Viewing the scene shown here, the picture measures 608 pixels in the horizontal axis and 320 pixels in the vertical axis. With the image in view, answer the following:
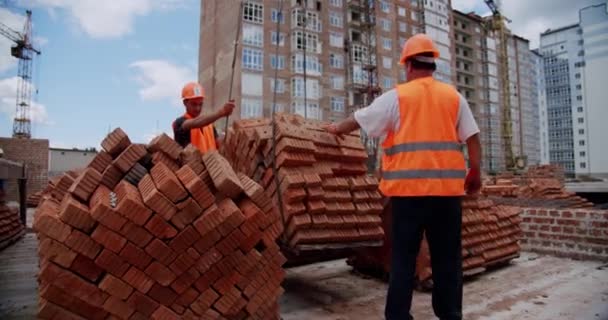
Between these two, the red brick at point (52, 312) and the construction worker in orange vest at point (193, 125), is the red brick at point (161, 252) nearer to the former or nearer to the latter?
the red brick at point (52, 312)

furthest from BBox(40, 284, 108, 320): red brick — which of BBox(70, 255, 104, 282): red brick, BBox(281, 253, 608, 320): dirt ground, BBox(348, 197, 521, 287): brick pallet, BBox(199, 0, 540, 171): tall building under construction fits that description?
BBox(199, 0, 540, 171): tall building under construction

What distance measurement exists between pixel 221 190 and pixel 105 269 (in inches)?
36.0

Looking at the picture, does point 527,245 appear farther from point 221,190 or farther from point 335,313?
point 221,190

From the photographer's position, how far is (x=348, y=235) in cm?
436

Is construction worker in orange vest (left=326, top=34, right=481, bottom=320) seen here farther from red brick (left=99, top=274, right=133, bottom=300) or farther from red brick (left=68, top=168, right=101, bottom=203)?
red brick (left=68, top=168, right=101, bottom=203)

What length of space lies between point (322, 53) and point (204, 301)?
43.3 m

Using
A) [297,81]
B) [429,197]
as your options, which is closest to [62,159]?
[297,81]

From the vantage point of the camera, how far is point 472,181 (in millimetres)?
3205

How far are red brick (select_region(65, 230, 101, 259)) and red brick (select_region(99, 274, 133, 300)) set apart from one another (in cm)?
18

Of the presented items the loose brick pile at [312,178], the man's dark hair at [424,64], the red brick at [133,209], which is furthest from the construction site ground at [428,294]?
the man's dark hair at [424,64]

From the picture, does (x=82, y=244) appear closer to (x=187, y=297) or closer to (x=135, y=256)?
(x=135, y=256)

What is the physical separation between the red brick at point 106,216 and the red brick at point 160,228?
0.18m

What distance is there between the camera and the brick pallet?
17.0ft

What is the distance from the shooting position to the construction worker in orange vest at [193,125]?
14.5 feet
